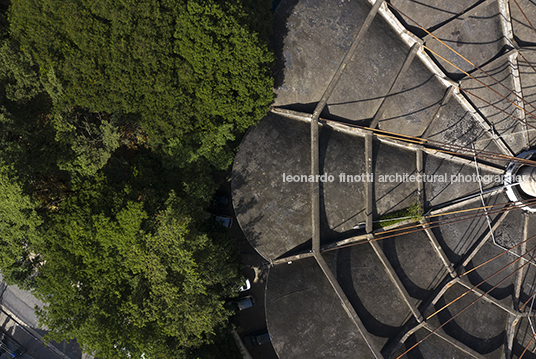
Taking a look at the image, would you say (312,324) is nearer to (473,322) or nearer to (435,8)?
(473,322)

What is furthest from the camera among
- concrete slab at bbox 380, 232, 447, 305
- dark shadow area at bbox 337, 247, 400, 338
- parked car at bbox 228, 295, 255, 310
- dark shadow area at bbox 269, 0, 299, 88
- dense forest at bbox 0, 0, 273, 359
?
parked car at bbox 228, 295, 255, 310

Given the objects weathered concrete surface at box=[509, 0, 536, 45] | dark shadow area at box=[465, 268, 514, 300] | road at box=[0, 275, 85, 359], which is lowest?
road at box=[0, 275, 85, 359]

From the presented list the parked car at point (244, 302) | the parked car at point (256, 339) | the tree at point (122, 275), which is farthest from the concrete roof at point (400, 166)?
the parked car at point (256, 339)

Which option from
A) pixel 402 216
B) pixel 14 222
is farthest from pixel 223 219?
pixel 402 216

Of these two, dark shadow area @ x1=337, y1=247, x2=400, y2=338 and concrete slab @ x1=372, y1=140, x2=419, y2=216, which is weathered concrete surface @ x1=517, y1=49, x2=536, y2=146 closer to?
concrete slab @ x1=372, y1=140, x2=419, y2=216

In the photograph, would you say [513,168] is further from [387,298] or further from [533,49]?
[387,298]

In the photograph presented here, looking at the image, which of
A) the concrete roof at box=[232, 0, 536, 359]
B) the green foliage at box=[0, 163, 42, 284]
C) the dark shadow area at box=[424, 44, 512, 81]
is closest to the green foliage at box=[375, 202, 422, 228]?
the concrete roof at box=[232, 0, 536, 359]

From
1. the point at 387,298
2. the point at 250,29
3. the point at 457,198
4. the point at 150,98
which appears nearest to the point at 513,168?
the point at 457,198

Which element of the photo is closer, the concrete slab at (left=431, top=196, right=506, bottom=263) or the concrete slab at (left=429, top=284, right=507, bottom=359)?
the concrete slab at (left=429, top=284, right=507, bottom=359)
